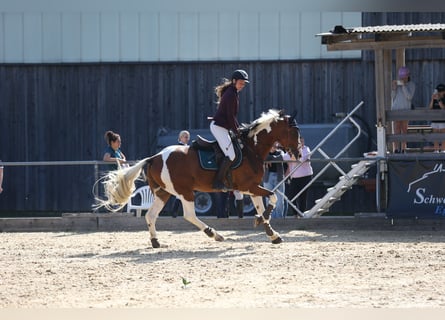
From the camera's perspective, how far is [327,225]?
1438 cm

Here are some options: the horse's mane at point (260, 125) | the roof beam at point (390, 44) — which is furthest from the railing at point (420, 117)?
the horse's mane at point (260, 125)

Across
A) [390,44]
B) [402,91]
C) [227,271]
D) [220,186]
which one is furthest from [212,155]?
[402,91]

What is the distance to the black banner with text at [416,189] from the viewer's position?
45.8 ft

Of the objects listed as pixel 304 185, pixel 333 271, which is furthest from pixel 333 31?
pixel 333 271

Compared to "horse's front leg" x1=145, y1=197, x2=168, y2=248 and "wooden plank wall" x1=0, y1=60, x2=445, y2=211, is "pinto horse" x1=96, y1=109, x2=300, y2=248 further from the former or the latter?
"wooden plank wall" x1=0, y1=60, x2=445, y2=211

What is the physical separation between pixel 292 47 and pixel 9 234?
954cm

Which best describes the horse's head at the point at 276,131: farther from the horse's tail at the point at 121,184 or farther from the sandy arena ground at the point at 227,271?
the horse's tail at the point at 121,184

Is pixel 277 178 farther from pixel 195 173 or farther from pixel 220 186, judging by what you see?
pixel 195 173

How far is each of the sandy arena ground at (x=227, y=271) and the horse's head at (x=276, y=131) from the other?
56.7 inches

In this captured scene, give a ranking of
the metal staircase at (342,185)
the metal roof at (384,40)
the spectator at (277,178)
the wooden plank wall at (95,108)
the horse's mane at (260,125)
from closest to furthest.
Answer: the horse's mane at (260,125)
the metal roof at (384,40)
the metal staircase at (342,185)
the spectator at (277,178)
the wooden plank wall at (95,108)

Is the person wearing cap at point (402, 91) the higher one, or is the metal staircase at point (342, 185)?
the person wearing cap at point (402, 91)

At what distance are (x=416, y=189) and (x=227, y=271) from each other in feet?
22.2

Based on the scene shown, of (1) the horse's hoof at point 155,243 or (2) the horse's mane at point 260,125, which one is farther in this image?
(2) the horse's mane at point 260,125

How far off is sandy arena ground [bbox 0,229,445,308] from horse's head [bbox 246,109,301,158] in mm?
1441
